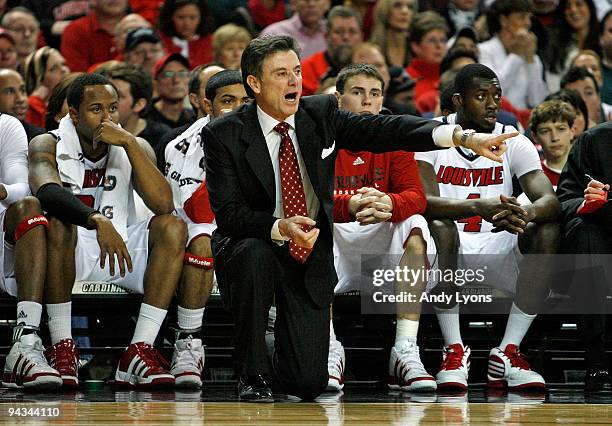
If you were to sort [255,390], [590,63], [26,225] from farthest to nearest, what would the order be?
[590,63] → [26,225] → [255,390]

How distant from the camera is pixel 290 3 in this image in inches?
390

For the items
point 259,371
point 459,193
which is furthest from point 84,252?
point 459,193

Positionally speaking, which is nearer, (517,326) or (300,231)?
(300,231)

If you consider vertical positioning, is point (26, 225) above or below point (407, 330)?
above

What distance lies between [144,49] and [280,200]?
3.87 m

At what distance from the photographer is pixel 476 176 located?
6.09 m

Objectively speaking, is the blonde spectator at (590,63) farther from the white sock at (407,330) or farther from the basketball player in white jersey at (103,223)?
the basketball player in white jersey at (103,223)

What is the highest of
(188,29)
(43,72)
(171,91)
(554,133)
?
(188,29)

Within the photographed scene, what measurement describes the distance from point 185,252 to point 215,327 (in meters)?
0.72

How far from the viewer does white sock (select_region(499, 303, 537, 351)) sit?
5.69 metres

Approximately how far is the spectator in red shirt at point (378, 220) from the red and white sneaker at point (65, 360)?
121cm

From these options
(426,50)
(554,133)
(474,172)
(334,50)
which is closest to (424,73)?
(426,50)

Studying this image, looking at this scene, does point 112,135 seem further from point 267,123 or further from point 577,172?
point 577,172

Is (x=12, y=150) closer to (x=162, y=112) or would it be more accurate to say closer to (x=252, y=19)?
(x=162, y=112)
